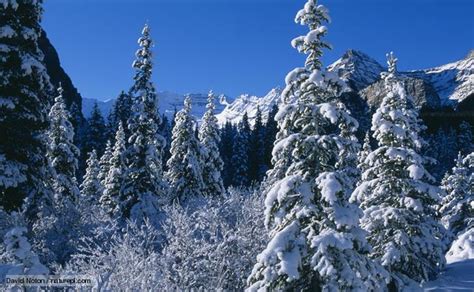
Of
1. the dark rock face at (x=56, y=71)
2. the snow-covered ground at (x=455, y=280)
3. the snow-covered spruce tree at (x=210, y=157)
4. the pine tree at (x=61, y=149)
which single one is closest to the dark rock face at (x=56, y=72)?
the dark rock face at (x=56, y=71)

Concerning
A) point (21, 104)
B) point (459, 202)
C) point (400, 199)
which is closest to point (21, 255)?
point (21, 104)

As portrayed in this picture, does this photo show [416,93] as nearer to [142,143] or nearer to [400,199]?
[142,143]

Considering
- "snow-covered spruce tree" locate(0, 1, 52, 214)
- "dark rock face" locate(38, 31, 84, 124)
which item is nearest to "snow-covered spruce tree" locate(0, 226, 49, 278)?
"snow-covered spruce tree" locate(0, 1, 52, 214)

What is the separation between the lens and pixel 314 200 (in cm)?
1375

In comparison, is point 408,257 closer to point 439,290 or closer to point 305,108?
point 439,290

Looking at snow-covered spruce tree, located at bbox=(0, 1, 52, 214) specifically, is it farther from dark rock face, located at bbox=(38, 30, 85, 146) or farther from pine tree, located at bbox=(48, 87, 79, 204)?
dark rock face, located at bbox=(38, 30, 85, 146)

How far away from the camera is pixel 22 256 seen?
7.80 m

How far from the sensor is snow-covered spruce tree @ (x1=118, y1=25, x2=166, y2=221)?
3081 cm

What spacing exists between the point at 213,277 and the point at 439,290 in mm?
8281

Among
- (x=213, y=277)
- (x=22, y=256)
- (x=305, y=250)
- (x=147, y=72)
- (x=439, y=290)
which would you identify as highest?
(x=147, y=72)

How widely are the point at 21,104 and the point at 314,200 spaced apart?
1136cm

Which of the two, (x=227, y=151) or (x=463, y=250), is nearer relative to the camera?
(x=463, y=250)

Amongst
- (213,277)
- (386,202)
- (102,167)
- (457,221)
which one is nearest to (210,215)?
(213,277)

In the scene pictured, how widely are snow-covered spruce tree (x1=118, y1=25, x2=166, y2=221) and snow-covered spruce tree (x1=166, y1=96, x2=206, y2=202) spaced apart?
669cm
